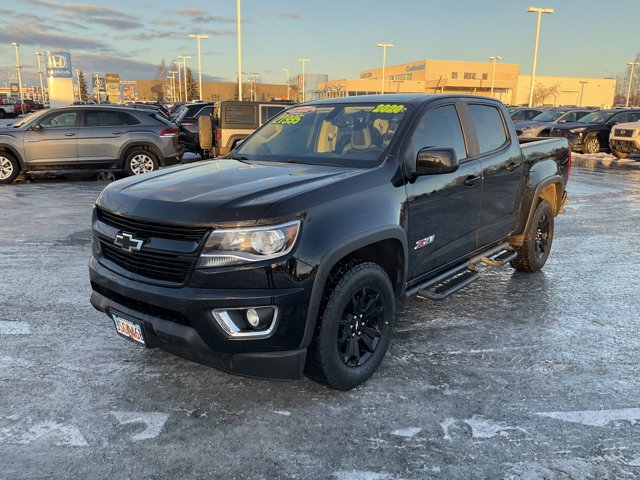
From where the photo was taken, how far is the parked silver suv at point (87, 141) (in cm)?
1191

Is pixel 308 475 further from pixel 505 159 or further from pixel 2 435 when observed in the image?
pixel 505 159

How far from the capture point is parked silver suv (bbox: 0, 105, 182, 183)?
1191cm

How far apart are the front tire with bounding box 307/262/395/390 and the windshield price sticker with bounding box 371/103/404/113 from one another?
1400 mm

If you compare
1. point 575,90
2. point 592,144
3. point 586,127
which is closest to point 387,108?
point 586,127

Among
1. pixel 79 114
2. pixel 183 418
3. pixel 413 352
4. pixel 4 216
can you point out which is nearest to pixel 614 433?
pixel 413 352

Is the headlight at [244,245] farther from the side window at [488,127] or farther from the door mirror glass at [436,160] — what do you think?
the side window at [488,127]

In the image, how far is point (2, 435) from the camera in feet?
9.70

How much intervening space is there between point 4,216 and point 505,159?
25.1ft

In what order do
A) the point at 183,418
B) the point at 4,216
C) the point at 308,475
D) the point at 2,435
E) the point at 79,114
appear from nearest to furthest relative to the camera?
the point at 308,475
the point at 2,435
the point at 183,418
the point at 4,216
the point at 79,114

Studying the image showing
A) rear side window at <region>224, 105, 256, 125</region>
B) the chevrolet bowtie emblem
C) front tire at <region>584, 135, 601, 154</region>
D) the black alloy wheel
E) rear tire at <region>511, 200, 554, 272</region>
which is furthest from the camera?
front tire at <region>584, 135, 601, 154</region>

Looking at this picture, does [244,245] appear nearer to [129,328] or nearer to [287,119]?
[129,328]

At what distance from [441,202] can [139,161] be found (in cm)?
998

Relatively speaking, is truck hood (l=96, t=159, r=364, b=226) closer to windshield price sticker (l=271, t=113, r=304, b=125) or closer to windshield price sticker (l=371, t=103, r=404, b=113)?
windshield price sticker (l=371, t=103, r=404, b=113)

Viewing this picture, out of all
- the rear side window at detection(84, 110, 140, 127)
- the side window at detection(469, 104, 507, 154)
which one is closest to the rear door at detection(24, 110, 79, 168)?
the rear side window at detection(84, 110, 140, 127)
